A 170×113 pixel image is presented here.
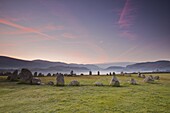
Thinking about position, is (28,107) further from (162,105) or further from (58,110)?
(162,105)

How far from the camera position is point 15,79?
97.3 feet

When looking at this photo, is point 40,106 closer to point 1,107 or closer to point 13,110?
point 13,110

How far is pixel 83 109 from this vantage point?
1024cm

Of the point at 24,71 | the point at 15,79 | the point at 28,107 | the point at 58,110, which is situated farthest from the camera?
the point at 15,79

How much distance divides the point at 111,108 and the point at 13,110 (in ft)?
21.4

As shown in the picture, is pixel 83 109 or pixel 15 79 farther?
pixel 15 79

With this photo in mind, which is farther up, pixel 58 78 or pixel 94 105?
pixel 58 78

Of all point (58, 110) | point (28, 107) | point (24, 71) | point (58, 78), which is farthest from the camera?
point (24, 71)

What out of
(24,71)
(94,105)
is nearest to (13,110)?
(94,105)

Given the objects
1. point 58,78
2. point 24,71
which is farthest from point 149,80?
point 24,71

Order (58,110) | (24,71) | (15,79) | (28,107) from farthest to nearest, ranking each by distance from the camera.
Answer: (15,79) → (24,71) → (28,107) → (58,110)

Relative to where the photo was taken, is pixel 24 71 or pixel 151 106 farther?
pixel 24 71

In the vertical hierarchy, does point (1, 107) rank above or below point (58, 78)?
below

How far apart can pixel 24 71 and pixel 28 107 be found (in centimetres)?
1578
